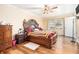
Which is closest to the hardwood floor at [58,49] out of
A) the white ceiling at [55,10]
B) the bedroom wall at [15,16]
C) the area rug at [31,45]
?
the area rug at [31,45]

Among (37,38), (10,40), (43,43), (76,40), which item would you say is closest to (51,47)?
(43,43)

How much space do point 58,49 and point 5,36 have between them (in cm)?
92

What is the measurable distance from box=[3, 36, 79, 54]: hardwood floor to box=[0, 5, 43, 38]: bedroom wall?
1.02 feet

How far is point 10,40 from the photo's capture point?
6.48 feet

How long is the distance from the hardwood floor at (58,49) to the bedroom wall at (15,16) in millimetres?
310

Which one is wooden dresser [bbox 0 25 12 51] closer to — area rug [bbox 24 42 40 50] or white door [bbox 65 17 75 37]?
area rug [bbox 24 42 40 50]

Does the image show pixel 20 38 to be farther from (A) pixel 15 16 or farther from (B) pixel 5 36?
(A) pixel 15 16

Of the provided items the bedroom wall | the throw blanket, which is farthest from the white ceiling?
the throw blanket

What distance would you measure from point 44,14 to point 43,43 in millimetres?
499

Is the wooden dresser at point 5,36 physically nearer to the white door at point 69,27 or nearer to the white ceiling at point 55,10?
the white ceiling at point 55,10

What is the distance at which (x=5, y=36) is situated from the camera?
1960 millimetres

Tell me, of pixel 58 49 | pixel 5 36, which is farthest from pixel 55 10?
pixel 5 36
